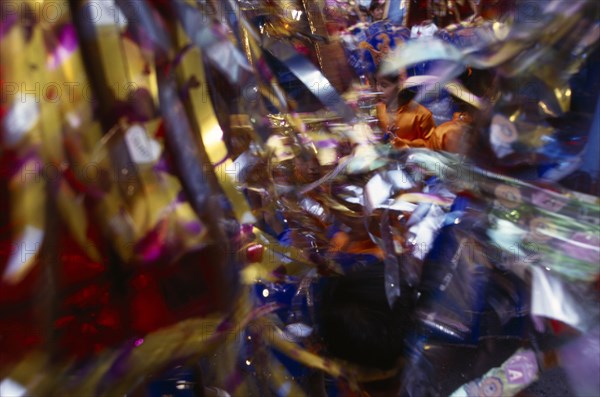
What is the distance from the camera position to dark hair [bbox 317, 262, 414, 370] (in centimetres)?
87

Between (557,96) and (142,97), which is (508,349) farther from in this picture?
(142,97)

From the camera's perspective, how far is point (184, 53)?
24.3 inches

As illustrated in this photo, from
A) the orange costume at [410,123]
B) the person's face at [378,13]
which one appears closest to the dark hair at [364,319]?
the orange costume at [410,123]

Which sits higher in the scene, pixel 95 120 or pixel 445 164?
pixel 95 120

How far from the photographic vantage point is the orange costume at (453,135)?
100 centimetres

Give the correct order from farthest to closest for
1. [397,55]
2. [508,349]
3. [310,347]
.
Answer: [397,55] → [508,349] → [310,347]

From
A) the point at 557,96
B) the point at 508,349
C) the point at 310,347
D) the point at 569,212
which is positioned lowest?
the point at 508,349

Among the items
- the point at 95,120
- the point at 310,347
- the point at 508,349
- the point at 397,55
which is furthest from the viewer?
the point at 397,55

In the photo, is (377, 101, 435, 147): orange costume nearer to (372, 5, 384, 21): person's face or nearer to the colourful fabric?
the colourful fabric

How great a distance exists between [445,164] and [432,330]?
26cm

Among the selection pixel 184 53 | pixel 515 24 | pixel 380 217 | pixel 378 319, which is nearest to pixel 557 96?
pixel 515 24

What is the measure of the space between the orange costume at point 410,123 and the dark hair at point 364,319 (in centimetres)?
38

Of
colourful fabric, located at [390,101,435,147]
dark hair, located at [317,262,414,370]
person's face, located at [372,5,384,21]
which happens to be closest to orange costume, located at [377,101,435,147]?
colourful fabric, located at [390,101,435,147]

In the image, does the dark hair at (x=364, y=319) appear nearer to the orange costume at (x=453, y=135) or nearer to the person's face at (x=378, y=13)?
the orange costume at (x=453, y=135)
